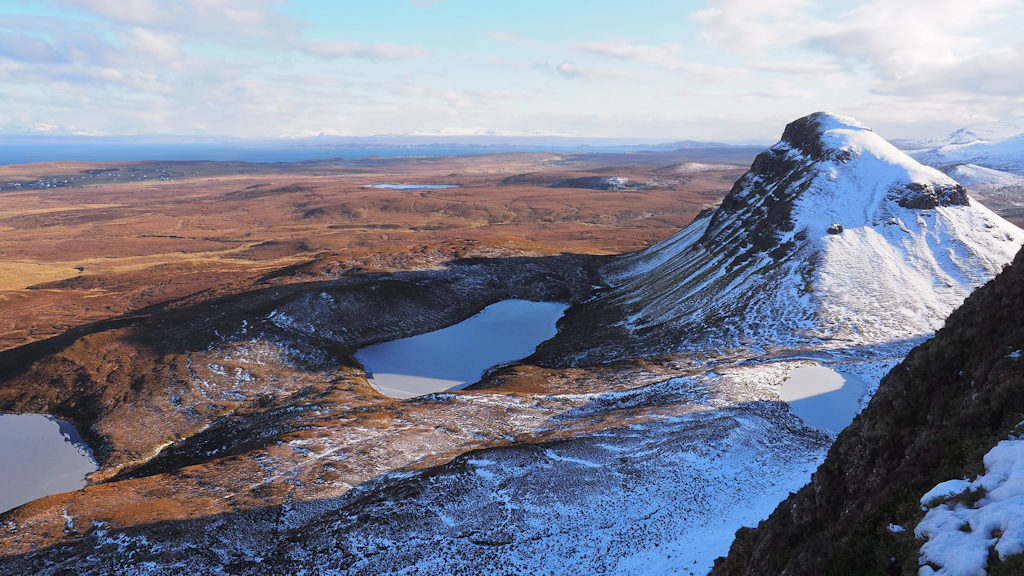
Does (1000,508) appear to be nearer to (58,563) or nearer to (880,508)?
(880,508)

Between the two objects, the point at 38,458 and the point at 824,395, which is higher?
the point at 824,395

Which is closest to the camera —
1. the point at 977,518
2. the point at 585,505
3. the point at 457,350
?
the point at 977,518

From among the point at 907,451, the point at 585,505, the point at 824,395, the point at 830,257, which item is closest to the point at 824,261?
the point at 830,257

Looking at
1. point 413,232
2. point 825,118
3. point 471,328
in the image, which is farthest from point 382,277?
point 413,232

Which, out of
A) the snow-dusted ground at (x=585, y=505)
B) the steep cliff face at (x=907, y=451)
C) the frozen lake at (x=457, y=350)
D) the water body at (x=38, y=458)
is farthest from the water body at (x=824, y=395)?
the water body at (x=38, y=458)

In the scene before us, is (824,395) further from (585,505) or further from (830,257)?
(830,257)

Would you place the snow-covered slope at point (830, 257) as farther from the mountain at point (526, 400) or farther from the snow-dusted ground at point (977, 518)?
the snow-dusted ground at point (977, 518)

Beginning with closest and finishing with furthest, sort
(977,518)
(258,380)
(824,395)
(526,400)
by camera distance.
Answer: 1. (977,518)
2. (824,395)
3. (526,400)
4. (258,380)
